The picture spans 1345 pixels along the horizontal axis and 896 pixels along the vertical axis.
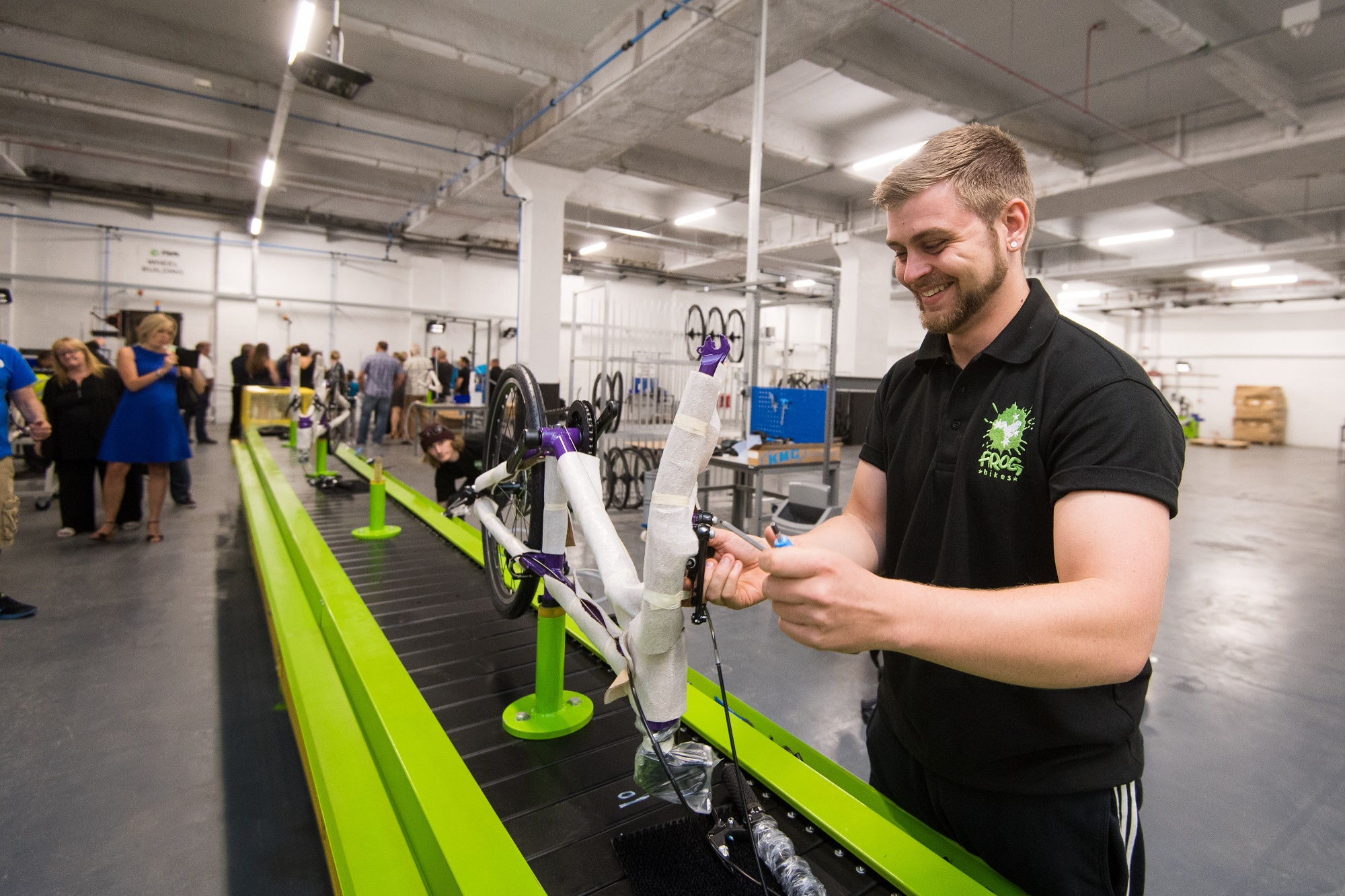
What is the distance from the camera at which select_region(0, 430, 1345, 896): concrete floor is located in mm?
1765

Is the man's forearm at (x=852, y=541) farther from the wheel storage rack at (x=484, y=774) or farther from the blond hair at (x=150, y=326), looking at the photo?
the blond hair at (x=150, y=326)

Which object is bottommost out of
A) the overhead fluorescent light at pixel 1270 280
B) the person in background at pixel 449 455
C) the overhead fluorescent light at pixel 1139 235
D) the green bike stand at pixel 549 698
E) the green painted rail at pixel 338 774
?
the green painted rail at pixel 338 774

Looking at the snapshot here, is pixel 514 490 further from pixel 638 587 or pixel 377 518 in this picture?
pixel 377 518

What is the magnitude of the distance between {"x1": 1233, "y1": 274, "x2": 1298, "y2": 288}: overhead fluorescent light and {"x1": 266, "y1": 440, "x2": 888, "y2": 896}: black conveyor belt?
16.6 m

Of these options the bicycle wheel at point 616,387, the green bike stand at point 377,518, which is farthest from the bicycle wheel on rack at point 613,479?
the green bike stand at point 377,518

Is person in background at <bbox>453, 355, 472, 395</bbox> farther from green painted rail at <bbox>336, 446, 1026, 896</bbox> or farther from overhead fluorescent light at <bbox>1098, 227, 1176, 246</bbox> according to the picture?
green painted rail at <bbox>336, 446, 1026, 896</bbox>

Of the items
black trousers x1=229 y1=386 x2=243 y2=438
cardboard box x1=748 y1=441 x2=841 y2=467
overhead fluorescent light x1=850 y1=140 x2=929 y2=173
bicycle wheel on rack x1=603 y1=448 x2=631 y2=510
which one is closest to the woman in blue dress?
bicycle wheel on rack x1=603 y1=448 x2=631 y2=510

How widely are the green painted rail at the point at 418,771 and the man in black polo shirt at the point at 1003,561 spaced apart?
58 cm

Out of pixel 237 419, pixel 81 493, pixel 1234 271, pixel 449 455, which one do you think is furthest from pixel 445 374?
pixel 1234 271

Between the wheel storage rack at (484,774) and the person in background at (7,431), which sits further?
the person in background at (7,431)

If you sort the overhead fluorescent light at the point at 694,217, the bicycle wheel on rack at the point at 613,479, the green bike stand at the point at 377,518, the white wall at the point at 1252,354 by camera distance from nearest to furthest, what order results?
the green bike stand at the point at 377,518, the bicycle wheel on rack at the point at 613,479, the overhead fluorescent light at the point at 694,217, the white wall at the point at 1252,354

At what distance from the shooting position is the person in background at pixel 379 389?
9211 millimetres

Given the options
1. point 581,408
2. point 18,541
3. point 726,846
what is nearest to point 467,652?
point 581,408

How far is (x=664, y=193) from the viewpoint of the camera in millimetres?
10656
